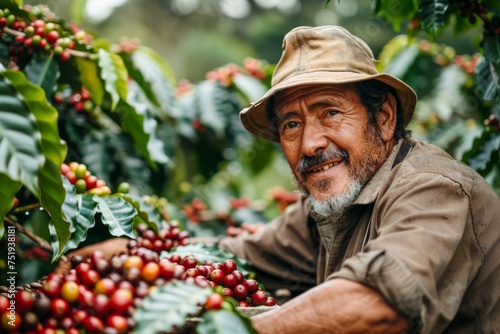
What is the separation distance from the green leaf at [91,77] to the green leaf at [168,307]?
166 centimetres

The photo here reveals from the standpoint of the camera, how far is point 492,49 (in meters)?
2.59

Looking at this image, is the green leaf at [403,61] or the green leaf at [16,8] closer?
the green leaf at [16,8]

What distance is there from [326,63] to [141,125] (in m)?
0.96

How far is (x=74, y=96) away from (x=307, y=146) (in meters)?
1.56

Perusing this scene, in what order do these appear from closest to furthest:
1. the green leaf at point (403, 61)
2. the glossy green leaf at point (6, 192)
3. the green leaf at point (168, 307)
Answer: the green leaf at point (168, 307)
the glossy green leaf at point (6, 192)
the green leaf at point (403, 61)

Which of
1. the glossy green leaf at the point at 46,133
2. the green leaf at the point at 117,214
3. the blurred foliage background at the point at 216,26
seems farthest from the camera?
the blurred foliage background at the point at 216,26

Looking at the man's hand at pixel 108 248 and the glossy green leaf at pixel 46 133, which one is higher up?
the glossy green leaf at pixel 46 133

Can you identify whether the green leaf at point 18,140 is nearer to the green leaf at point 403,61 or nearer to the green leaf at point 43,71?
the green leaf at point 43,71

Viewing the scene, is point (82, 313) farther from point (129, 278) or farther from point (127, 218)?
point (127, 218)

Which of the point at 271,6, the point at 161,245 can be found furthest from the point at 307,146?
the point at 271,6

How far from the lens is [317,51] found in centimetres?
239

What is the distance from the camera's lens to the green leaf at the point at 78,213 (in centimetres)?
201

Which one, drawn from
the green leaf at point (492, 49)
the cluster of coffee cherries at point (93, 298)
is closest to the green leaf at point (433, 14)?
the green leaf at point (492, 49)

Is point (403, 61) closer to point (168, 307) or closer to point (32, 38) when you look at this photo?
point (32, 38)
